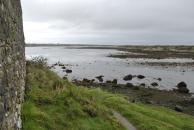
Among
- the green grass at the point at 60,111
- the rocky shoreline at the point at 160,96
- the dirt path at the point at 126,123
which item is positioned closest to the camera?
the green grass at the point at 60,111

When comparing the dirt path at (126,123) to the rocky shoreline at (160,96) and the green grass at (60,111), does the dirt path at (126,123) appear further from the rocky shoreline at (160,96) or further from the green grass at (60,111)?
the rocky shoreline at (160,96)

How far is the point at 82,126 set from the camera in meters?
15.6

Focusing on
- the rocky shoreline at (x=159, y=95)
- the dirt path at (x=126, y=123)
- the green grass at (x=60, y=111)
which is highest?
the green grass at (x=60, y=111)

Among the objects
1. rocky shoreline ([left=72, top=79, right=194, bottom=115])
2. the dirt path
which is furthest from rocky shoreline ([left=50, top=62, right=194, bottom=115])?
the dirt path

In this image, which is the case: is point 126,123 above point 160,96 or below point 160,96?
above

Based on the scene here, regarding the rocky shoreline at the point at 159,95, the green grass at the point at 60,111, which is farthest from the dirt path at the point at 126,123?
the rocky shoreline at the point at 159,95

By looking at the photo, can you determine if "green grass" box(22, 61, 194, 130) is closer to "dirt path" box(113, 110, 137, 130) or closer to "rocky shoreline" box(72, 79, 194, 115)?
"dirt path" box(113, 110, 137, 130)

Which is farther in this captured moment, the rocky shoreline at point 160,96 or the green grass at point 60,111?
the rocky shoreline at point 160,96

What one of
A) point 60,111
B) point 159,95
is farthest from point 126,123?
point 159,95

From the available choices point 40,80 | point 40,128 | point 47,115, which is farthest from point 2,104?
point 40,80

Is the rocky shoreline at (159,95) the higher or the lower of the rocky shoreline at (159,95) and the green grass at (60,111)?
the lower

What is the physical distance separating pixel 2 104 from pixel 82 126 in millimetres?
7807

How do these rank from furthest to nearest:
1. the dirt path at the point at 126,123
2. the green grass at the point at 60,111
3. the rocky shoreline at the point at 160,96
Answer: the rocky shoreline at the point at 160,96
the dirt path at the point at 126,123
the green grass at the point at 60,111

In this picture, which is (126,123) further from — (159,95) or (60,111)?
(159,95)
